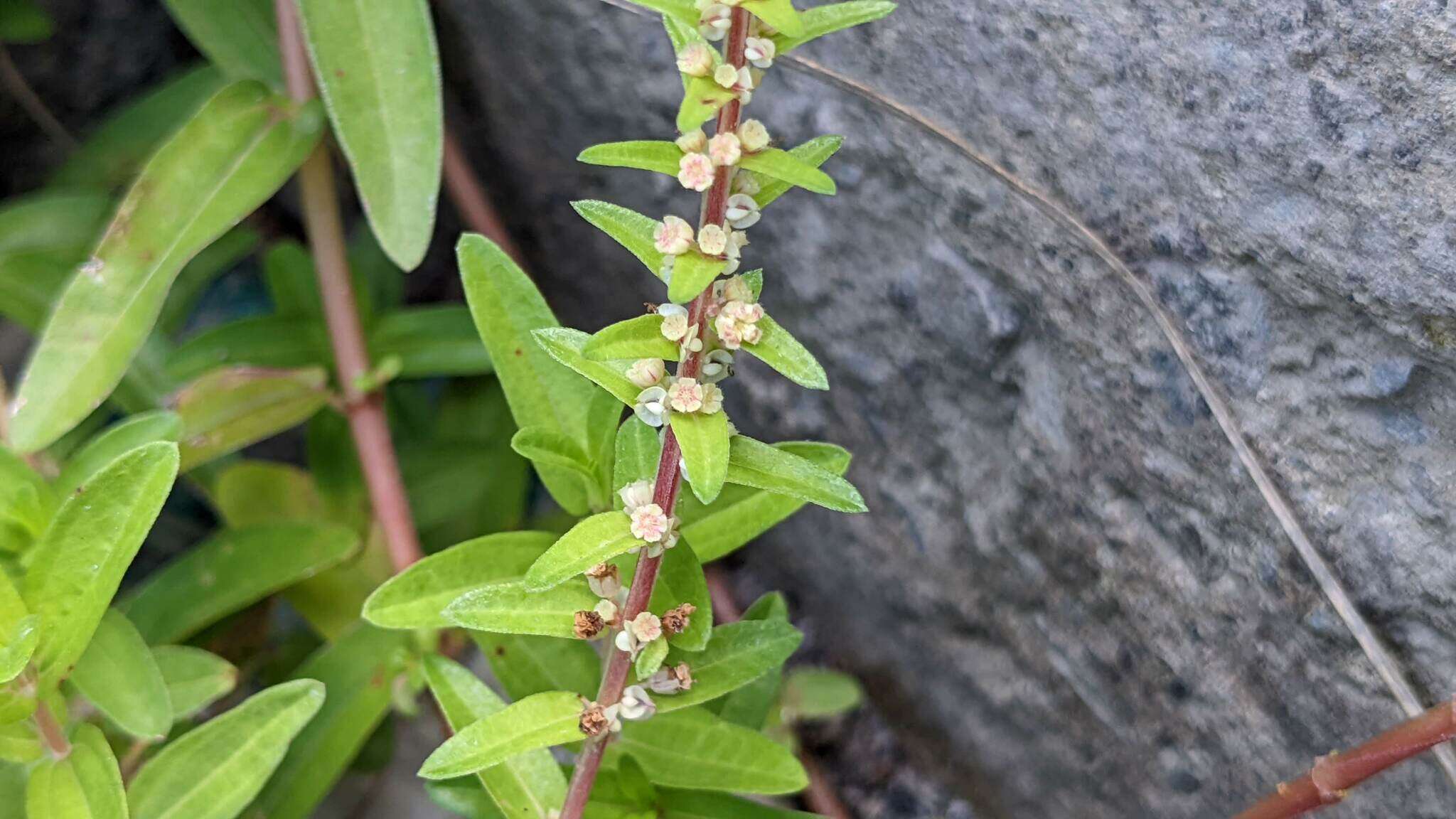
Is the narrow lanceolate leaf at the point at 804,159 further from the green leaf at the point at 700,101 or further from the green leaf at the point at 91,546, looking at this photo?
the green leaf at the point at 91,546

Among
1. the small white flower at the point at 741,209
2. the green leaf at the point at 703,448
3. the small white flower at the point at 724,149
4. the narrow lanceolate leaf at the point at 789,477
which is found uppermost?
the small white flower at the point at 724,149

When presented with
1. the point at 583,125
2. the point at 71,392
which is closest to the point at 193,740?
the point at 71,392

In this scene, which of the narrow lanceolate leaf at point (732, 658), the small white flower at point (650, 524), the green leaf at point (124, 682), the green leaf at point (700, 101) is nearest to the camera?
the green leaf at point (700, 101)

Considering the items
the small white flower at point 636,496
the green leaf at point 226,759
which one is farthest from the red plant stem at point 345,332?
the small white flower at point 636,496

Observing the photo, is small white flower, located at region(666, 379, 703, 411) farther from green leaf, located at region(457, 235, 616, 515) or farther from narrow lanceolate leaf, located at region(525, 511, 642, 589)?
green leaf, located at region(457, 235, 616, 515)

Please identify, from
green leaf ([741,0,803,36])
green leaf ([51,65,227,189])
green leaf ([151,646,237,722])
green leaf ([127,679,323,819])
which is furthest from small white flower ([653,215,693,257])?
green leaf ([51,65,227,189])

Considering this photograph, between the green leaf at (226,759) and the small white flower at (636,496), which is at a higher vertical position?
the small white flower at (636,496)

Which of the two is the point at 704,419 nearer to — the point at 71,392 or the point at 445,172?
the point at 71,392

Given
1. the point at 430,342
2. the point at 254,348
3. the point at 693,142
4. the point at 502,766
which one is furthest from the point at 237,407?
the point at 693,142
